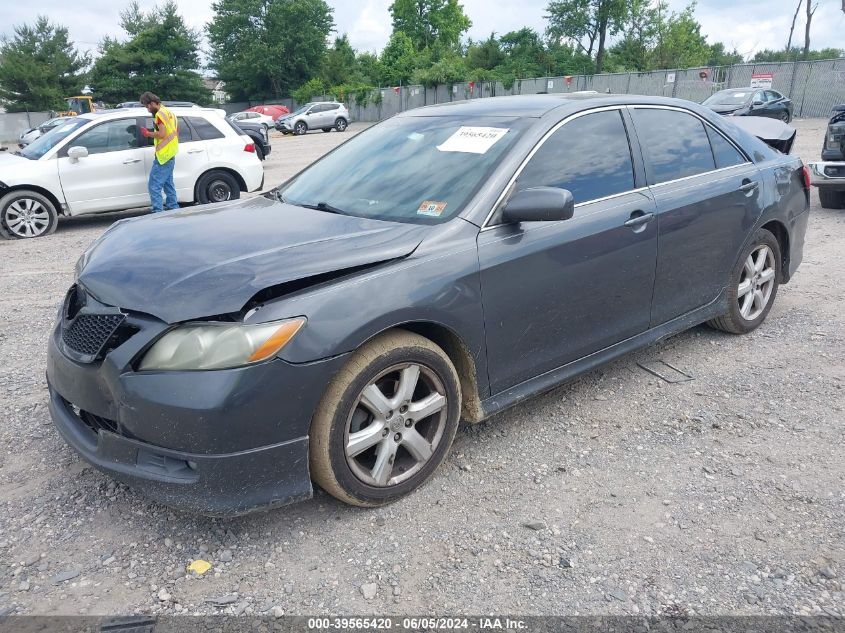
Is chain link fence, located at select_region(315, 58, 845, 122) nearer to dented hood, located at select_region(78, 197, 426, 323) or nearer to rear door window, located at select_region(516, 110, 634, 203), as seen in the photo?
rear door window, located at select_region(516, 110, 634, 203)

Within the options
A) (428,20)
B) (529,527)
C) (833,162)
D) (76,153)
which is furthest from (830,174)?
(428,20)

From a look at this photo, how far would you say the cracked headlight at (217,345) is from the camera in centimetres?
241

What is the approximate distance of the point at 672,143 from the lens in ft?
13.5

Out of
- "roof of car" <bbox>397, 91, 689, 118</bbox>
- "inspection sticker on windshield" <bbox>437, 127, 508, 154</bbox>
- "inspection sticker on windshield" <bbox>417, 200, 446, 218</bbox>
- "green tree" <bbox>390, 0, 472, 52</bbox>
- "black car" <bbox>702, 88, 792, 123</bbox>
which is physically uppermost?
"green tree" <bbox>390, 0, 472, 52</bbox>

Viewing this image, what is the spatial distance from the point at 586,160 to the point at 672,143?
2.83 feet

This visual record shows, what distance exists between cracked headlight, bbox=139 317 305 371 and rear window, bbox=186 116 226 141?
28.7 ft

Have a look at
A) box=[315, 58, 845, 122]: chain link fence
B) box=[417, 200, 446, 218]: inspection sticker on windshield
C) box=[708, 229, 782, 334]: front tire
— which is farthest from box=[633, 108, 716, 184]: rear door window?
box=[315, 58, 845, 122]: chain link fence

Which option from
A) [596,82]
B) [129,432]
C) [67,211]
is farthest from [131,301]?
[596,82]

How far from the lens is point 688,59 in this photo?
56.3 metres

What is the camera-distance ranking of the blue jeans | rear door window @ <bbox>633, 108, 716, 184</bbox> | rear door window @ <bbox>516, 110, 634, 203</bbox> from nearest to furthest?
rear door window @ <bbox>516, 110, 634, 203</bbox>
rear door window @ <bbox>633, 108, 716, 184</bbox>
the blue jeans

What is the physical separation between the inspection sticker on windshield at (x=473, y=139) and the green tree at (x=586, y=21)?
5585cm

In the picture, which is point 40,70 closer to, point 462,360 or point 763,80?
point 763,80

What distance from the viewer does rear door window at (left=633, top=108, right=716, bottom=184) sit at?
3928 mm

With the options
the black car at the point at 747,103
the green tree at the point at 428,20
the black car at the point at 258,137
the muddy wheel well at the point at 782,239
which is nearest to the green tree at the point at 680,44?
the green tree at the point at 428,20
